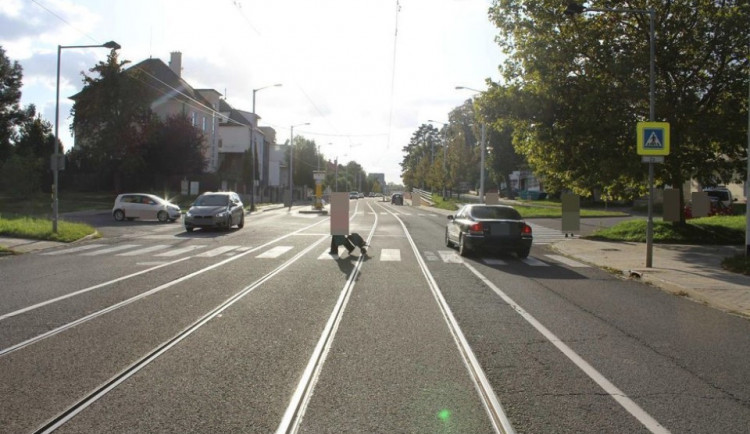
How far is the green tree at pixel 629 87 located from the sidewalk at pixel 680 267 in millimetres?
2477

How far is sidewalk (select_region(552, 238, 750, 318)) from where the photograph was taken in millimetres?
9875

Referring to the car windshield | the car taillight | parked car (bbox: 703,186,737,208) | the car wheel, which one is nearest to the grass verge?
the car windshield

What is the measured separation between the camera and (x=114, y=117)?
43.2m

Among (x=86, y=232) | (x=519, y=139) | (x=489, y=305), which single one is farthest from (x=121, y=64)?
(x=489, y=305)

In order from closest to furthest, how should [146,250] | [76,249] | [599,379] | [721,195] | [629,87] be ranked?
[599,379] < [146,250] < [76,249] < [629,87] < [721,195]

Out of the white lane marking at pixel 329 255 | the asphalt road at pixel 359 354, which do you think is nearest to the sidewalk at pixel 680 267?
the asphalt road at pixel 359 354

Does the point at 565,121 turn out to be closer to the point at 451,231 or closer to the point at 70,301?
the point at 451,231

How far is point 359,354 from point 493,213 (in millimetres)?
10995

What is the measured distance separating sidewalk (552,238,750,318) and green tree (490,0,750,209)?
2.48 m

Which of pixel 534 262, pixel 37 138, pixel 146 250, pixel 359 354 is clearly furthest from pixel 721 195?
pixel 37 138

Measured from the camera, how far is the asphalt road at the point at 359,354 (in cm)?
427

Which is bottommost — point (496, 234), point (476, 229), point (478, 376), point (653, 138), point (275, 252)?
point (275, 252)

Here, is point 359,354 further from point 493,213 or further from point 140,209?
point 140,209

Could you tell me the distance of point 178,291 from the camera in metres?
9.66
